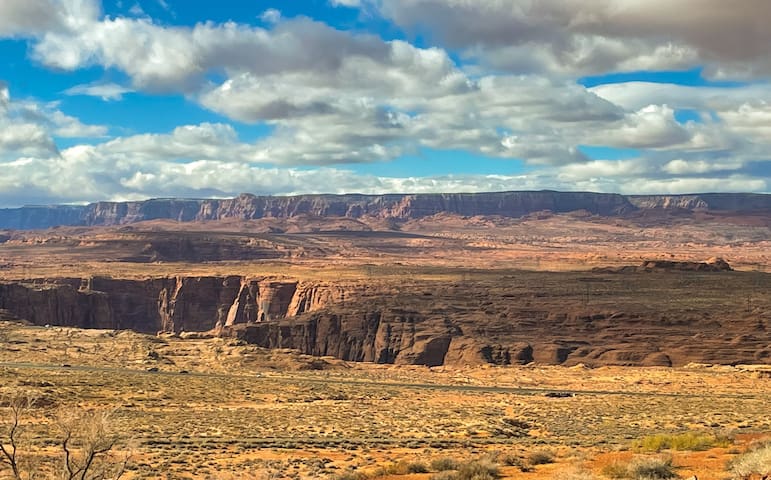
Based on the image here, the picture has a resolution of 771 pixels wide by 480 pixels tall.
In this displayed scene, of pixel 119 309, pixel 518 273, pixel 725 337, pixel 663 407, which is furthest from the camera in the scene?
pixel 518 273

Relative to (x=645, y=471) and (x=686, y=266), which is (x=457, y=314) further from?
(x=645, y=471)

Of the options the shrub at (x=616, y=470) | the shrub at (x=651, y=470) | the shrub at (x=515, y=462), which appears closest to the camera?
the shrub at (x=651, y=470)

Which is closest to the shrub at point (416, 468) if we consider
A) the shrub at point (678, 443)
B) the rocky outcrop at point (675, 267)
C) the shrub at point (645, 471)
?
the shrub at point (645, 471)

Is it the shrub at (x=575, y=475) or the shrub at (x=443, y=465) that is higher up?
the shrub at (x=575, y=475)

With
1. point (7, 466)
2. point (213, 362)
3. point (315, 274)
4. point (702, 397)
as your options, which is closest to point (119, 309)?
point (315, 274)

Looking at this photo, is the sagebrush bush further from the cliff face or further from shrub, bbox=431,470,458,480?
the cliff face

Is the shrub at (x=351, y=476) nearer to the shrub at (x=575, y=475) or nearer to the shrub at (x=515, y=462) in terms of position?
the shrub at (x=515, y=462)

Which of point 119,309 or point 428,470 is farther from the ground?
point 428,470

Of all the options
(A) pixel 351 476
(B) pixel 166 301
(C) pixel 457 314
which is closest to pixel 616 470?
(A) pixel 351 476

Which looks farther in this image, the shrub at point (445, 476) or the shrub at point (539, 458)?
the shrub at point (539, 458)

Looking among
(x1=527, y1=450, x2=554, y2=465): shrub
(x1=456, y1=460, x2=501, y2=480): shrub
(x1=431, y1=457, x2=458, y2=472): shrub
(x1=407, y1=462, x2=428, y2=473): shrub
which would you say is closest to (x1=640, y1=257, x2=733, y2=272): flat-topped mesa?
(x1=527, y1=450, x2=554, y2=465): shrub

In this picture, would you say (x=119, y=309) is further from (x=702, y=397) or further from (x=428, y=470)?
(x=428, y=470)
